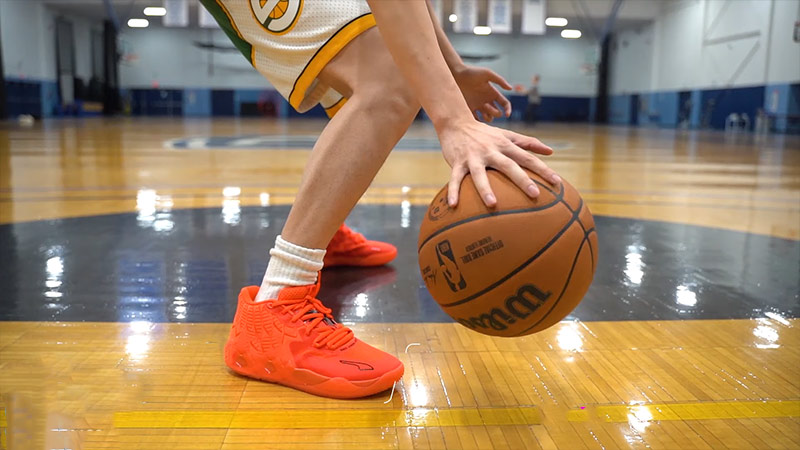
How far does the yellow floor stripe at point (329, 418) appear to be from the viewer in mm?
1119

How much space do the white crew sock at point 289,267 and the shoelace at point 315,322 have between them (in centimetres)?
4

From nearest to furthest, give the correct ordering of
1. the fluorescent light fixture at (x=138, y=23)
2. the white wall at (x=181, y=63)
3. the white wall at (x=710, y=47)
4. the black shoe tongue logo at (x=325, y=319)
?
1. the black shoe tongue logo at (x=325, y=319)
2. the white wall at (x=710, y=47)
3. the fluorescent light fixture at (x=138, y=23)
4. the white wall at (x=181, y=63)

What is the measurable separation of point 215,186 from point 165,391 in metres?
3.04

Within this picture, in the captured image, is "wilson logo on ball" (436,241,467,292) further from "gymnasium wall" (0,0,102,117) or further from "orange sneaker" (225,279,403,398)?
"gymnasium wall" (0,0,102,117)

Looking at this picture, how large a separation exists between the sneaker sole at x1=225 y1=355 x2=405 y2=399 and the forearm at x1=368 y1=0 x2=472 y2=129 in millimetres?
497

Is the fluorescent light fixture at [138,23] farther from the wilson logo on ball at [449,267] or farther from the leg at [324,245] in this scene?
the wilson logo on ball at [449,267]

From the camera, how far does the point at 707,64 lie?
17797 mm

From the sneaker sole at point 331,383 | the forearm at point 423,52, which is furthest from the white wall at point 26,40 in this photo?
the forearm at point 423,52

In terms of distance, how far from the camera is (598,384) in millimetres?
1292

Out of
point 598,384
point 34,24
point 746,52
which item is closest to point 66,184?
point 598,384

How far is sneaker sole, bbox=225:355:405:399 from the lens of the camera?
124 cm

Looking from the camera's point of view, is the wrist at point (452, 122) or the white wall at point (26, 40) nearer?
the wrist at point (452, 122)

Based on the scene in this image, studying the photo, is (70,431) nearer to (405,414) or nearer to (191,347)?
(191,347)

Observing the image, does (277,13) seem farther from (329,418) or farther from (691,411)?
(691,411)
